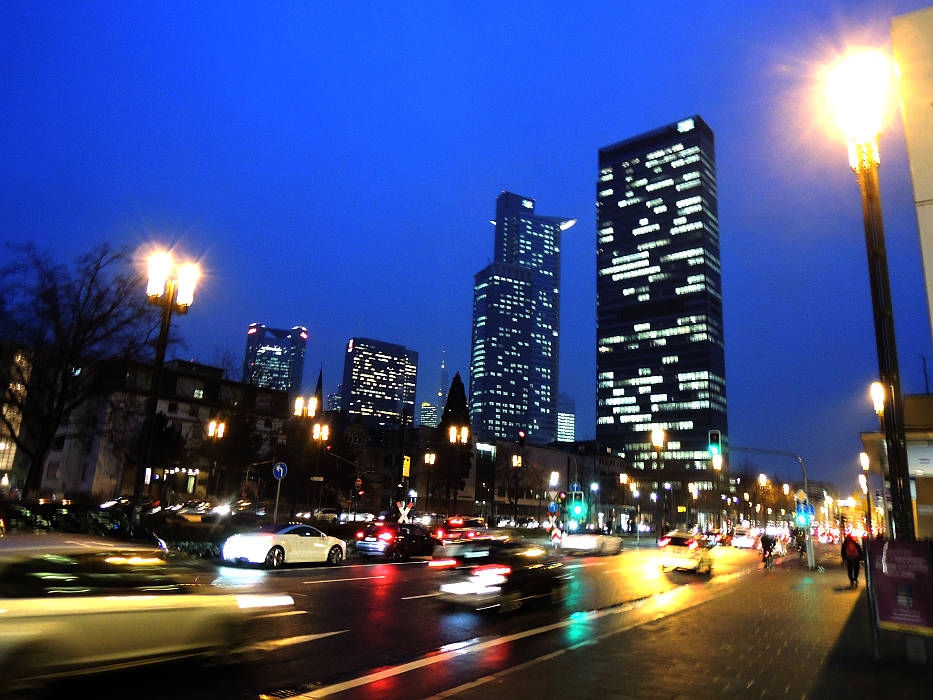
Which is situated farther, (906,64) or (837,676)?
(837,676)

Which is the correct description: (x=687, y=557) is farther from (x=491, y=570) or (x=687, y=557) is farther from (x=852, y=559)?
(x=491, y=570)

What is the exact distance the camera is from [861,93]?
9719 millimetres

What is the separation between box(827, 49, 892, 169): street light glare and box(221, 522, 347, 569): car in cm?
1881

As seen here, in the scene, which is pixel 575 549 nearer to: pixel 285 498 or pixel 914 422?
pixel 914 422

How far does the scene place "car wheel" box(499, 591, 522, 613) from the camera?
13.4 meters

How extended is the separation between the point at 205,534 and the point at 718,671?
815 inches

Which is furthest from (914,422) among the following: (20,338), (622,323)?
(622,323)

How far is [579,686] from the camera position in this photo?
718 cm

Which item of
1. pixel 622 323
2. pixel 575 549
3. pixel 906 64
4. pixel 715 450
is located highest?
pixel 622 323

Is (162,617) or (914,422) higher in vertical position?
(914,422)

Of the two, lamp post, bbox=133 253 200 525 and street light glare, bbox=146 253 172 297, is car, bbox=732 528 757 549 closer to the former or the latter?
lamp post, bbox=133 253 200 525

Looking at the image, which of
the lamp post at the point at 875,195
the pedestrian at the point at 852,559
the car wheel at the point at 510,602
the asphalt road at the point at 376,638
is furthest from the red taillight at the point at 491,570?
the pedestrian at the point at 852,559

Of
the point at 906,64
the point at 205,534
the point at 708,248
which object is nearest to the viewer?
the point at 906,64

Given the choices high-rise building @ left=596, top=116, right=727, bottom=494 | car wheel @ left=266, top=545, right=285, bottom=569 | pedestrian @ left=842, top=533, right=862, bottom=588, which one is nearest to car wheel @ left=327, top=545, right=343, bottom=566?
car wheel @ left=266, top=545, right=285, bottom=569
